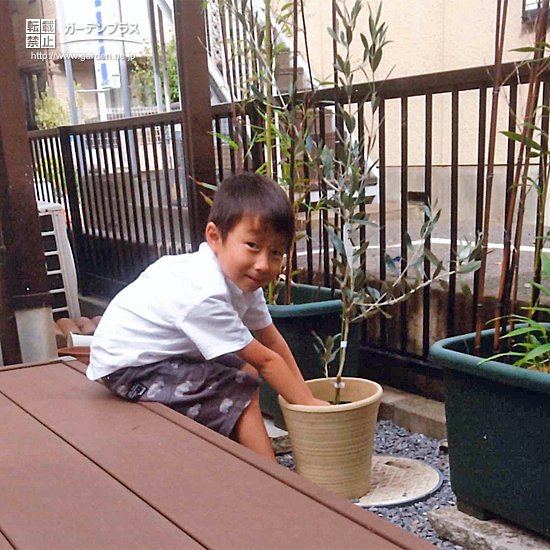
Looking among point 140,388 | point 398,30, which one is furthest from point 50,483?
point 398,30

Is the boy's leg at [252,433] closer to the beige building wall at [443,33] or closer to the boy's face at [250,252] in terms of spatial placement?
the boy's face at [250,252]

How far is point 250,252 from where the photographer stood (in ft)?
5.46

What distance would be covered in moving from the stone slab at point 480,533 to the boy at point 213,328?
456mm

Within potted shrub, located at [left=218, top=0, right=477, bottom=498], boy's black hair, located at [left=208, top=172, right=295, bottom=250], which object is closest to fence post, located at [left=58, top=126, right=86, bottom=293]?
potted shrub, located at [left=218, top=0, right=477, bottom=498]

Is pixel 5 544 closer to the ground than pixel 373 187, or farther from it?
closer to the ground

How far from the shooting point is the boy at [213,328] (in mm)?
1620

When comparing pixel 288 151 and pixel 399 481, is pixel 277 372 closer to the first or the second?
pixel 399 481

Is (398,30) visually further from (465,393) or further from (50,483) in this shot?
(50,483)

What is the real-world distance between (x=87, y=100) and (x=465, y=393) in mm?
5499

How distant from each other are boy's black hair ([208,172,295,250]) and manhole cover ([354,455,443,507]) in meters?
0.81

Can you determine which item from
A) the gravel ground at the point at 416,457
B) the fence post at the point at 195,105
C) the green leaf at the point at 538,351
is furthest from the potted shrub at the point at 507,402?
the fence post at the point at 195,105

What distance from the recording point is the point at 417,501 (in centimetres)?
188

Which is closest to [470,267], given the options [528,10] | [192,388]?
[192,388]

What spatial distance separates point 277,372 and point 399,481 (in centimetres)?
64
